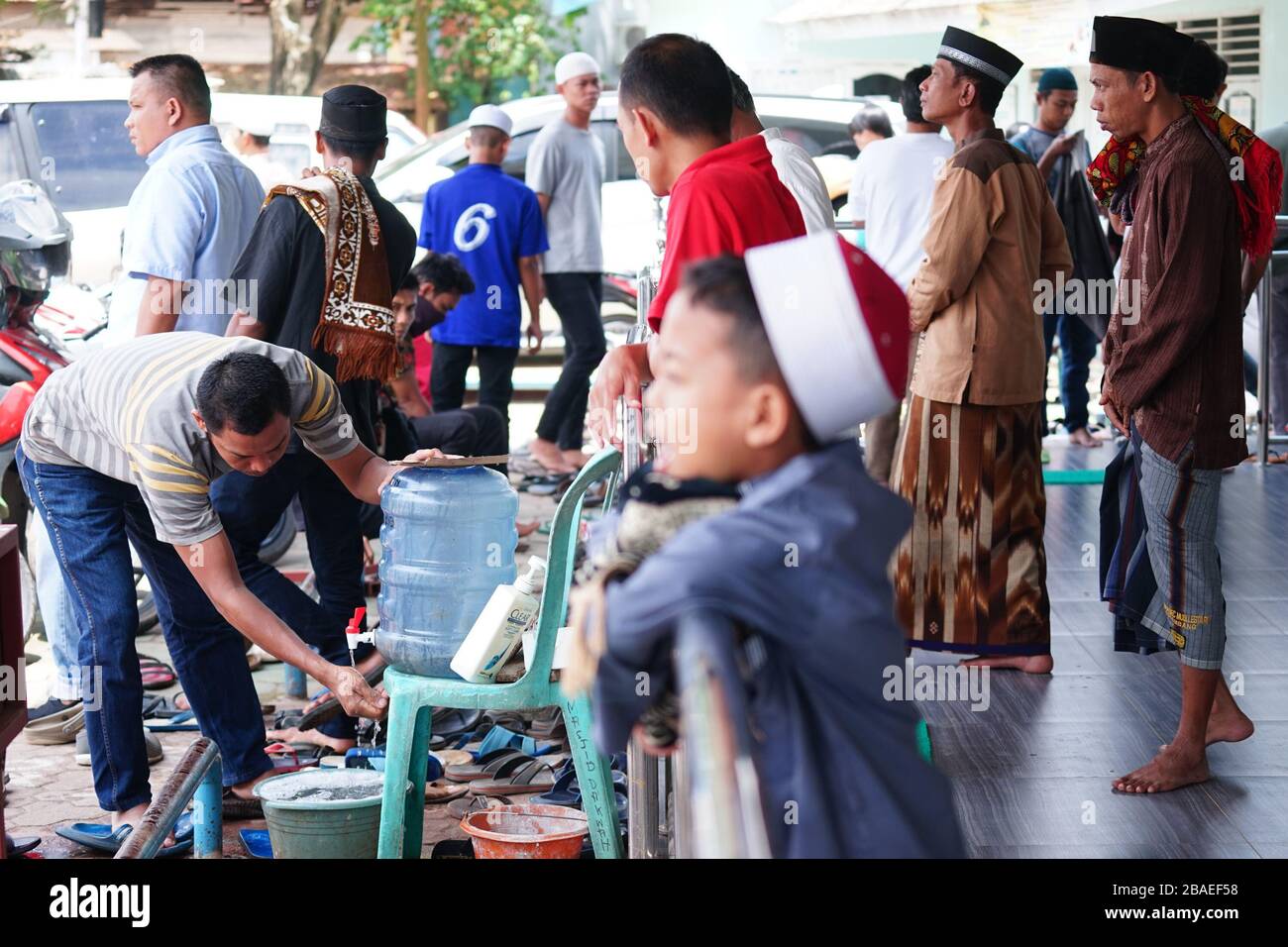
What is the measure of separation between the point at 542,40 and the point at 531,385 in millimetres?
7350

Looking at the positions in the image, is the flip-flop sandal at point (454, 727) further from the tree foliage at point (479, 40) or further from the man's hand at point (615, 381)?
the tree foliage at point (479, 40)

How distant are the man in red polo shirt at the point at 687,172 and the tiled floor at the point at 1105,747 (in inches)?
65.7

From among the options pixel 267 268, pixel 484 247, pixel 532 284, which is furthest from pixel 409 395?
pixel 267 268

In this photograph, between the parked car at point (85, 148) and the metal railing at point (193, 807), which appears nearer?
the metal railing at point (193, 807)

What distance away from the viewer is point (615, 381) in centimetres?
298

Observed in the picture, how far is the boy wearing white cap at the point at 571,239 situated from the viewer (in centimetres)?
894

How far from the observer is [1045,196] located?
4949 mm

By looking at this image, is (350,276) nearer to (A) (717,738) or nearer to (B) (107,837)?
(B) (107,837)

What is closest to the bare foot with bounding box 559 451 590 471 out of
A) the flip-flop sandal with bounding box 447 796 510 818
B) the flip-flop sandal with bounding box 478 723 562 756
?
the flip-flop sandal with bounding box 478 723 562 756

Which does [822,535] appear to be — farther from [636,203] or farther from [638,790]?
[636,203]

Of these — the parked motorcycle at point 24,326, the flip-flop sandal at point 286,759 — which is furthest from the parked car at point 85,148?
the flip-flop sandal at point 286,759

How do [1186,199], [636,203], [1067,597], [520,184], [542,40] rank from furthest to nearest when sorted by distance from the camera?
[542,40] → [636,203] → [520,184] → [1067,597] → [1186,199]
